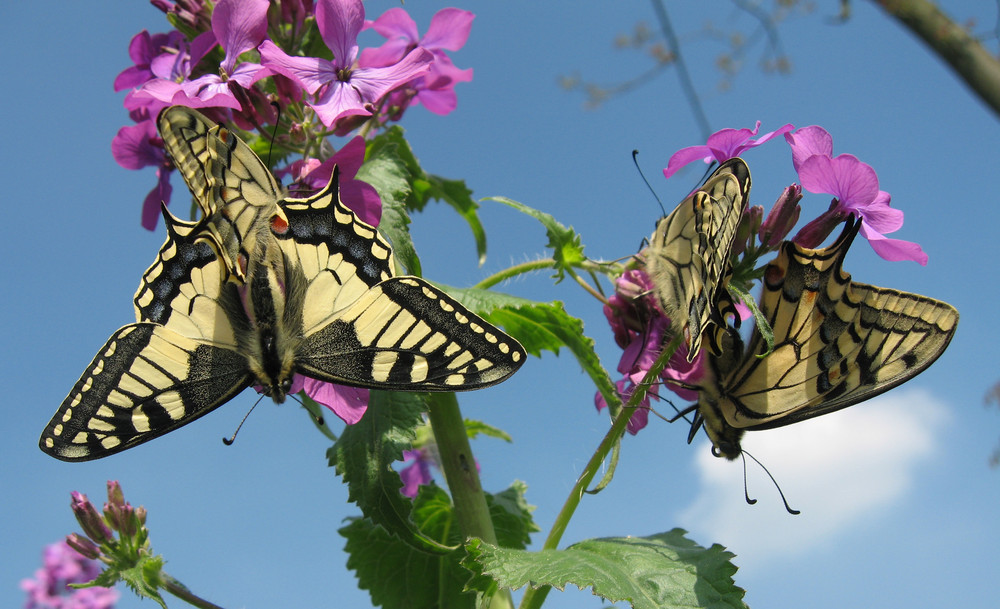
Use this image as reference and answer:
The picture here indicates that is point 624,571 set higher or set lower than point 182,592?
higher

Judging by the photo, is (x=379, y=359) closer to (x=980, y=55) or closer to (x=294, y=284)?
(x=294, y=284)

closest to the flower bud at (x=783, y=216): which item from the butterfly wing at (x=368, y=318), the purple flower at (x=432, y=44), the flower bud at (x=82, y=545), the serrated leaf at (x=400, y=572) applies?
the butterfly wing at (x=368, y=318)

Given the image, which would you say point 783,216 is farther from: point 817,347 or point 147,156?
point 147,156

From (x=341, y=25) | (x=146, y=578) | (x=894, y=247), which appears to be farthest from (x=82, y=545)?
(x=894, y=247)

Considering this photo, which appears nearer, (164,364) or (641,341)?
(164,364)

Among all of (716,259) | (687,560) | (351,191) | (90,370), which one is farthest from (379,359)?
(687,560)
